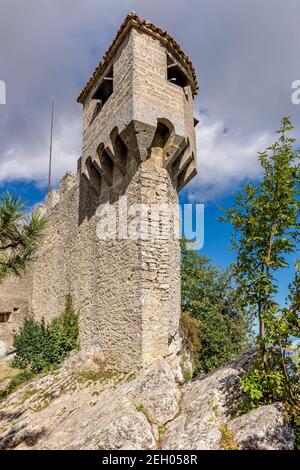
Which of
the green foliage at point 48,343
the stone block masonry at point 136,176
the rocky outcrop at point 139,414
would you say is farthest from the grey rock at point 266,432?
the green foliage at point 48,343

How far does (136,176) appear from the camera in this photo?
8852mm

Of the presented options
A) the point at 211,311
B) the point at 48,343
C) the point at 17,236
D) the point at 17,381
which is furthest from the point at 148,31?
the point at 211,311

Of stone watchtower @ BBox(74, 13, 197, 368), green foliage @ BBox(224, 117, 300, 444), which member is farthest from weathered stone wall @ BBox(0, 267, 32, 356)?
green foliage @ BBox(224, 117, 300, 444)

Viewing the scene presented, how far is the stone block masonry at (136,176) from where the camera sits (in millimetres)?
8102

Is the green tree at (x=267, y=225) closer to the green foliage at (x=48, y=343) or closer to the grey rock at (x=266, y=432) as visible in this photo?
the grey rock at (x=266, y=432)

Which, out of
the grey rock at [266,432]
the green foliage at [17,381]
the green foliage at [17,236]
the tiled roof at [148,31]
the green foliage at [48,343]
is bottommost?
the green foliage at [17,381]

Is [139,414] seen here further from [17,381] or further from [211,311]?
[211,311]

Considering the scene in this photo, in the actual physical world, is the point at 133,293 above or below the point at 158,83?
below

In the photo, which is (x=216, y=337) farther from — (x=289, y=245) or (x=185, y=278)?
(x=289, y=245)

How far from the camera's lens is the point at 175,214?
373 inches

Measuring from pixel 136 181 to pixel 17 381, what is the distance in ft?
24.9

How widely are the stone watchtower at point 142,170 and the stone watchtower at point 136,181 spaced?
3 centimetres

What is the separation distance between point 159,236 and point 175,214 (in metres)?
1.22

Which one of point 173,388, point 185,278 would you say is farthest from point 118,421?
point 185,278
